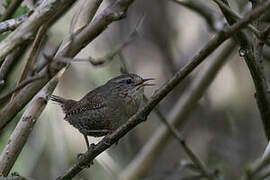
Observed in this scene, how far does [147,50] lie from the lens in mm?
6309

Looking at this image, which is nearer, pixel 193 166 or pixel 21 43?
pixel 21 43

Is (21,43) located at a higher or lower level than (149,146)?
higher

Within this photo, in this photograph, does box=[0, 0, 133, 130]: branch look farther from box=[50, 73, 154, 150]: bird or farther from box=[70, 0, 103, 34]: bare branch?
box=[50, 73, 154, 150]: bird

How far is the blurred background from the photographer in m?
4.47

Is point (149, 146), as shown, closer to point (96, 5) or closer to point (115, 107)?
point (115, 107)

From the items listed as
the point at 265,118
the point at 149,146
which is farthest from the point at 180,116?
the point at 265,118

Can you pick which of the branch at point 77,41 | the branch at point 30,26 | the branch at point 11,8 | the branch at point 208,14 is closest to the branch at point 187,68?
the branch at point 208,14

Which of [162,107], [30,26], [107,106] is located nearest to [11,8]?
[30,26]

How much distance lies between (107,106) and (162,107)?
2.42 m

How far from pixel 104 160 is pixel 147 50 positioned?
2.48 m

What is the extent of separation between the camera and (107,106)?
3.64 meters

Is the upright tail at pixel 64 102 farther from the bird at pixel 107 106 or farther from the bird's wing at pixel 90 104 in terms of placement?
the bird's wing at pixel 90 104

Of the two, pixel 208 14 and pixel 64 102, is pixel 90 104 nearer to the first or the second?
pixel 64 102

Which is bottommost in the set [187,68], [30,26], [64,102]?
[64,102]
